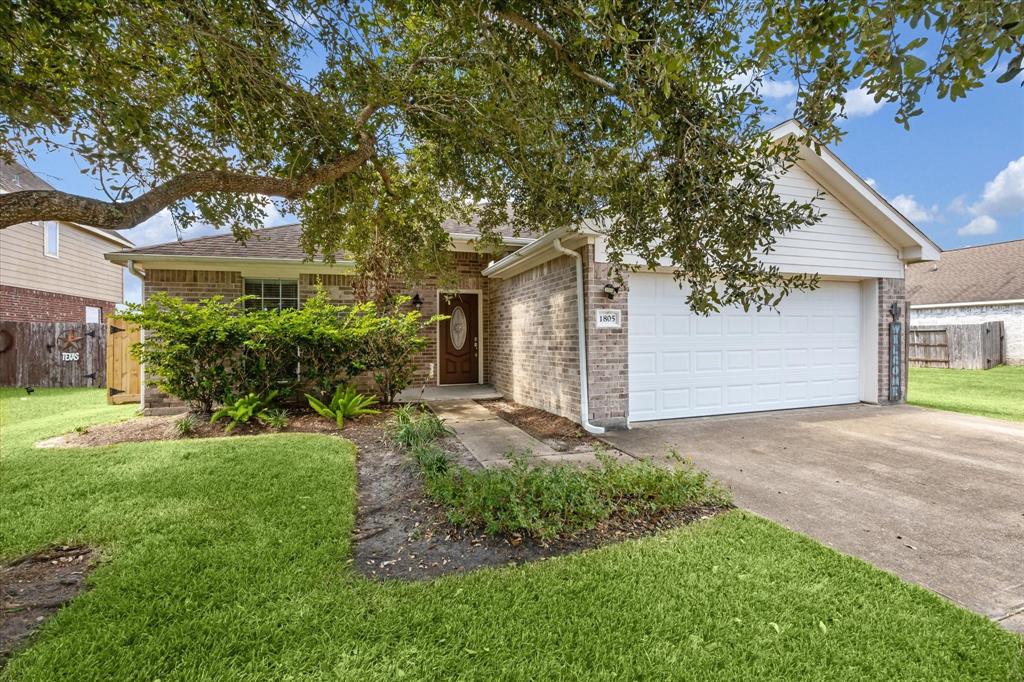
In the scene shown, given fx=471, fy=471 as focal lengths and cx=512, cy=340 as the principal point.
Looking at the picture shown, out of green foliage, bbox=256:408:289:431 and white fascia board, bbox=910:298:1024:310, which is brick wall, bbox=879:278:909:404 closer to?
green foliage, bbox=256:408:289:431

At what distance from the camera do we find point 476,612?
8.35 ft

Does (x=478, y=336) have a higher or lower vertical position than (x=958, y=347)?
higher

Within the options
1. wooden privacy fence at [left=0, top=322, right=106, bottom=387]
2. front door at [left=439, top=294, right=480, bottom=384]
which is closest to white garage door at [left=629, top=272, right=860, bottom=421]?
front door at [left=439, top=294, right=480, bottom=384]

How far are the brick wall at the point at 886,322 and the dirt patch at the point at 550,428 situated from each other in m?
6.50

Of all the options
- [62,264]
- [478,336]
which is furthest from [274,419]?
[62,264]

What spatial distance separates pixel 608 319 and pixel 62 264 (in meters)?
20.2

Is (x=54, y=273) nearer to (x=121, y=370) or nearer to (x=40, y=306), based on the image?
(x=40, y=306)

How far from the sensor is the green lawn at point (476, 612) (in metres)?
2.14

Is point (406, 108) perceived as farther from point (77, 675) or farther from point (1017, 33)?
point (77, 675)

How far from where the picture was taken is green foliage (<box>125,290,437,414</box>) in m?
7.06

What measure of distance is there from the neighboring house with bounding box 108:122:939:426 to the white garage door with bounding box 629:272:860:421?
0.07ft

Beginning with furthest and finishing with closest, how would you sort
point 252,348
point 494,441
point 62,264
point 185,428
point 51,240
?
1. point 62,264
2. point 51,240
3. point 252,348
4. point 185,428
5. point 494,441

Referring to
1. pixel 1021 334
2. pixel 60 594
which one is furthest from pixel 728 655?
pixel 1021 334

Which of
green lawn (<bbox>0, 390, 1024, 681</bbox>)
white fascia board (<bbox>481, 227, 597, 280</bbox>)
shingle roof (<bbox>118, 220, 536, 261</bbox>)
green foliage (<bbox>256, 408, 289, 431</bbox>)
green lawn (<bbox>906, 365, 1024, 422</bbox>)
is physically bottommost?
green lawn (<bbox>0, 390, 1024, 681</bbox>)
